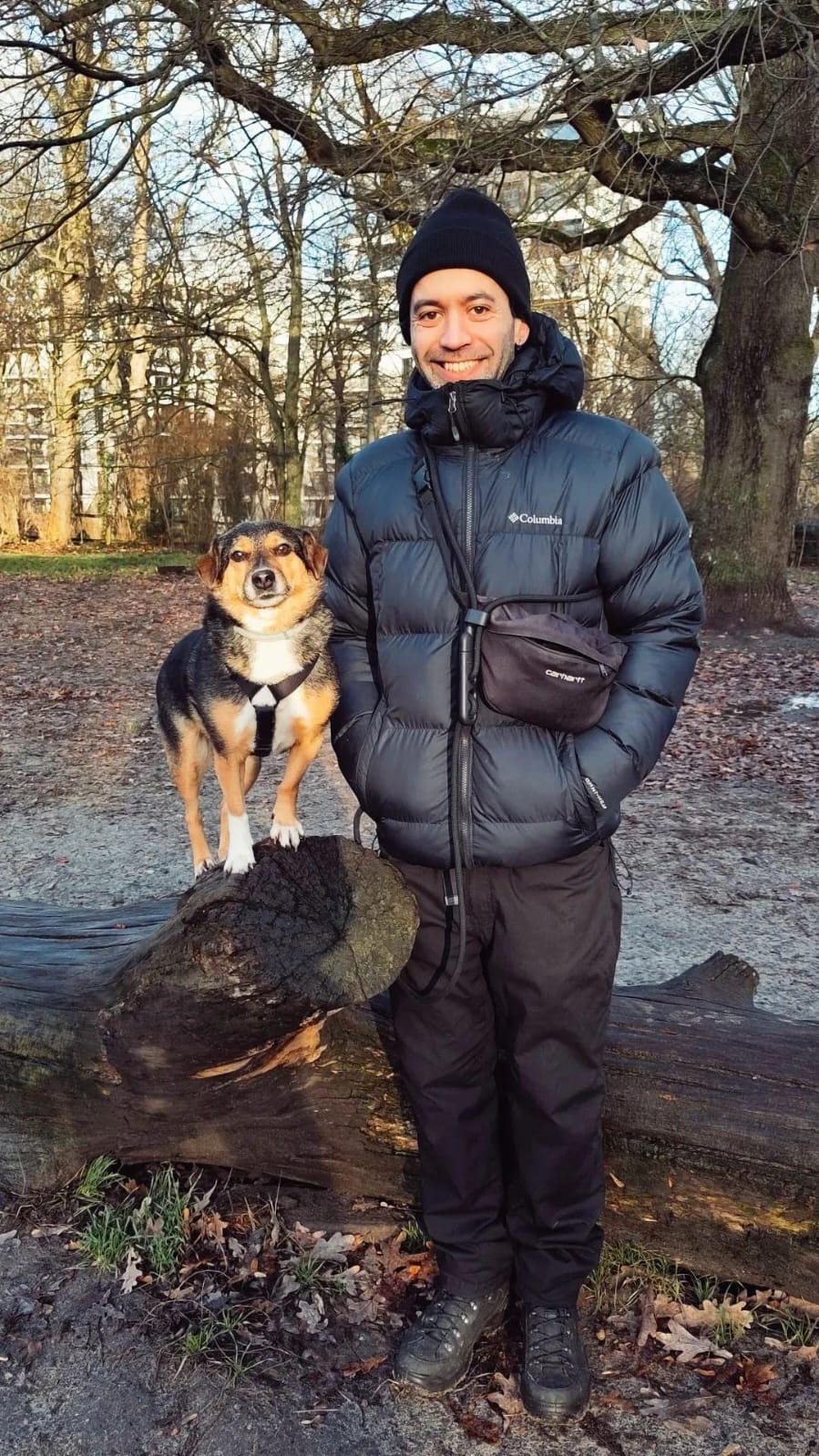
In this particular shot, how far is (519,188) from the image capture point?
34.3 ft

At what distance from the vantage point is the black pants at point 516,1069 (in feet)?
7.67

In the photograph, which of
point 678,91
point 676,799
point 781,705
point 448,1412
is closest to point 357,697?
point 448,1412

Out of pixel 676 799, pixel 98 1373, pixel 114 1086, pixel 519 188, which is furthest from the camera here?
pixel 519 188

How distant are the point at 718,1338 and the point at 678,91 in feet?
27.1

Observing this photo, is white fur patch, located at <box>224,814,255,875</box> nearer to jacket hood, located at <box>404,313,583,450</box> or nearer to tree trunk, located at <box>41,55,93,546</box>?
jacket hood, located at <box>404,313,583,450</box>

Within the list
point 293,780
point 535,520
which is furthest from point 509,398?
point 293,780

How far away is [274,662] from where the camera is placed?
2723 mm

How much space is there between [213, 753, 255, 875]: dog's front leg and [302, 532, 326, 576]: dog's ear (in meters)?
0.57

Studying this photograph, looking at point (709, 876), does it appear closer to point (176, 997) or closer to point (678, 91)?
point (176, 997)

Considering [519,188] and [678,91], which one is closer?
[678,91]

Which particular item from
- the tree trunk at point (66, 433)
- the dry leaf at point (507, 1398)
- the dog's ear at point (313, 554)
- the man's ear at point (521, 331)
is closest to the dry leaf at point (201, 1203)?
the dry leaf at point (507, 1398)

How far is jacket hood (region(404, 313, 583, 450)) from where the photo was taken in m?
2.24

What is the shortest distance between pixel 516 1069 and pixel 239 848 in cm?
89

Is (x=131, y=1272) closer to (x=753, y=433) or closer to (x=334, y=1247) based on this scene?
(x=334, y=1247)
